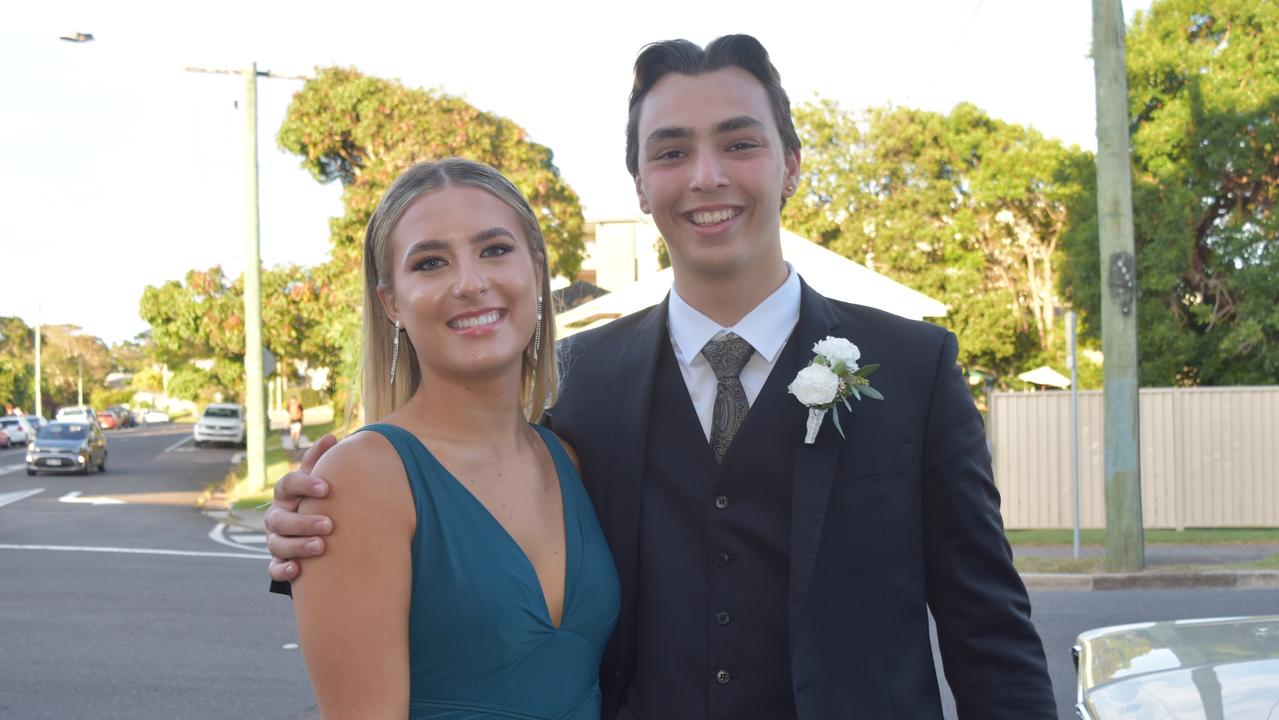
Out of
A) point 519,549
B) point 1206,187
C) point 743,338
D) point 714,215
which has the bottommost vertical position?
point 519,549

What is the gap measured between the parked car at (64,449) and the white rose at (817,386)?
1163 inches

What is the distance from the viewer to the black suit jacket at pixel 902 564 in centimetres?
242

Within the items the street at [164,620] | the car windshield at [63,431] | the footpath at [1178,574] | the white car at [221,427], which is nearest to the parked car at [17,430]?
the white car at [221,427]

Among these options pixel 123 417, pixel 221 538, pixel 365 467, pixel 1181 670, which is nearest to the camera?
pixel 365 467

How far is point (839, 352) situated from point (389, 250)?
104 centimetres

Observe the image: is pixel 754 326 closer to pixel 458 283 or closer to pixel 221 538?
pixel 458 283

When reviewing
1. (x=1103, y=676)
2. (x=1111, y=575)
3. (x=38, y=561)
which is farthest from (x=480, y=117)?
(x=1103, y=676)

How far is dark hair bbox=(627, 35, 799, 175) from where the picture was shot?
110 inches

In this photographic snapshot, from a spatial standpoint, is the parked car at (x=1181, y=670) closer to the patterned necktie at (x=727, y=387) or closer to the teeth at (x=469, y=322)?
the patterned necktie at (x=727, y=387)

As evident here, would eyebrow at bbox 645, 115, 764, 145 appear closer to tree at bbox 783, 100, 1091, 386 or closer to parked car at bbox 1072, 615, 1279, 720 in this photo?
parked car at bbox 1072, 615, 1279, 720

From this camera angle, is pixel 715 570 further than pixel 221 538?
No

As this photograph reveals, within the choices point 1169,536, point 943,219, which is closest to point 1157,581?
point 1169,536

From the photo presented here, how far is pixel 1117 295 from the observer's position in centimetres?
1170

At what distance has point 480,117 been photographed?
2448 cm
